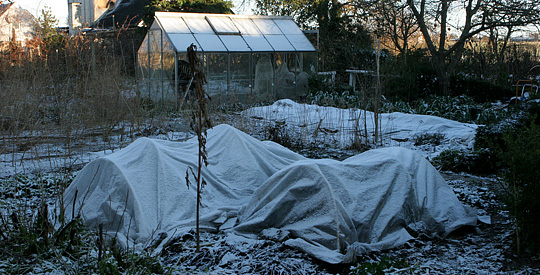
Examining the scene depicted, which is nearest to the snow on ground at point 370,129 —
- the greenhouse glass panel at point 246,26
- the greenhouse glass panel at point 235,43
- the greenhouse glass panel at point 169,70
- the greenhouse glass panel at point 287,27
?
the greenhouse glass panel at point 169,70

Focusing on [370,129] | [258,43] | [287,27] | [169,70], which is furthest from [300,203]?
[287,27]

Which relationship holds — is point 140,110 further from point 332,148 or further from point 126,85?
point 332,148

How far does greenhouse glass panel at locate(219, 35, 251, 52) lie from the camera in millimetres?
14015

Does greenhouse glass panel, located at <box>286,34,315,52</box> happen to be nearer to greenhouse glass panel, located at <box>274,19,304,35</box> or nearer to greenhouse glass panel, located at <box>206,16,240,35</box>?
greenhouse glass panel, located at <box>274,19,304,35</box>

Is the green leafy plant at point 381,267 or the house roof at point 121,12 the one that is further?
the house roof at point 121,12

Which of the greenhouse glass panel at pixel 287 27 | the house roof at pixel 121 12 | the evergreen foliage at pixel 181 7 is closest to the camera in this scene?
the greenhouse glass panel at pixel 287 27

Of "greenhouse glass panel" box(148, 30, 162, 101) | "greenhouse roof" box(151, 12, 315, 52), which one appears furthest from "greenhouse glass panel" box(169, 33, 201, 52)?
"greenhouse glass panel" box(148, 30, 162, 101)

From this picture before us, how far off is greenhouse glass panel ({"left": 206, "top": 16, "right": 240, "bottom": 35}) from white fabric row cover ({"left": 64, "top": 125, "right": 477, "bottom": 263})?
9.75 m

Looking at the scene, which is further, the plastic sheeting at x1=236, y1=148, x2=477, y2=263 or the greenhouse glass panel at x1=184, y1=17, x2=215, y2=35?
the greenhouse glass panel at x1=184, y1=17, x2=215, y2=35

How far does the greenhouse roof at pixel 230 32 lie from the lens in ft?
43.8

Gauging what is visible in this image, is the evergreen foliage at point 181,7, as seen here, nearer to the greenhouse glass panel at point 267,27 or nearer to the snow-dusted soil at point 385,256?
the greenhouse glass panel at point 267,27

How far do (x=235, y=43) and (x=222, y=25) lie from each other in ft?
2.70

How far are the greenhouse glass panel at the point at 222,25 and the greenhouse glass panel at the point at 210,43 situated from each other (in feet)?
1.26

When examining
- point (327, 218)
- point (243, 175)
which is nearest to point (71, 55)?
point (243, 175)
